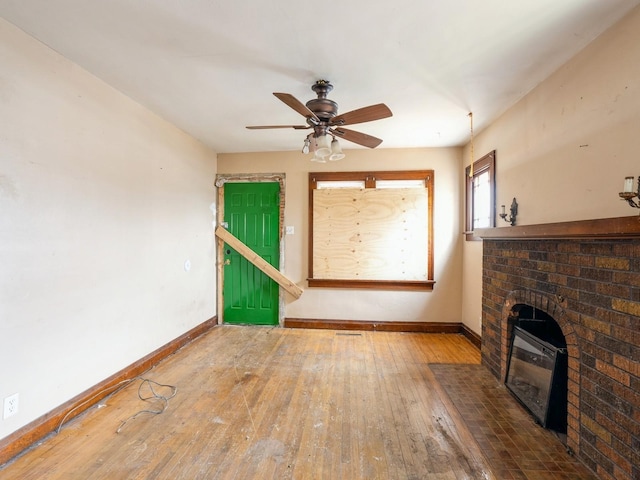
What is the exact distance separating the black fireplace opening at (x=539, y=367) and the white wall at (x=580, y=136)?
0.85 meters

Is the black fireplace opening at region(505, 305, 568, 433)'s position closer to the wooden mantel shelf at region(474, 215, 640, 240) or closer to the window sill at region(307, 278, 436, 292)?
the wooden mantel shelf at region(474, 215, 640, 240)

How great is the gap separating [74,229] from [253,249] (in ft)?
7.62

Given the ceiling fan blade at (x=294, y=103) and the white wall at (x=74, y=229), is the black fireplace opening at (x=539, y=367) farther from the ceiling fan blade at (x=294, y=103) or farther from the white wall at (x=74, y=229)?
the white wall at (x=74, y=229)

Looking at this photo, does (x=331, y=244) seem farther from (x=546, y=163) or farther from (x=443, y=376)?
(x=546, y=163)

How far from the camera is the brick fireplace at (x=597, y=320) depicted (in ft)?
4.72

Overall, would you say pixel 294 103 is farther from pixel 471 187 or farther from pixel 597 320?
pixel 471 187

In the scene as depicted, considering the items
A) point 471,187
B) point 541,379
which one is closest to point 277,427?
point 541,379

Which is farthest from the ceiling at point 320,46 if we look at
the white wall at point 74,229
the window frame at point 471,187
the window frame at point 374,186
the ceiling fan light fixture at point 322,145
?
the window frame at point 374,186

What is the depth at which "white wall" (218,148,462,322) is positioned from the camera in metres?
4.02

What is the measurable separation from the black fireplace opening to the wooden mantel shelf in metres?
0.74

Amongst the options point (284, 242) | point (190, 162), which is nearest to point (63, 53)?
point (190, 162)

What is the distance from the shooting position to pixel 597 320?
166cm

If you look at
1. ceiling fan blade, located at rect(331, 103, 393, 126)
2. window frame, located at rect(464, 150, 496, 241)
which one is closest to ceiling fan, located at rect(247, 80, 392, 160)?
ceiling fan blade, located at rect(331, 103, 393, 126)

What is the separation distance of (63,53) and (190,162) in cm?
173
